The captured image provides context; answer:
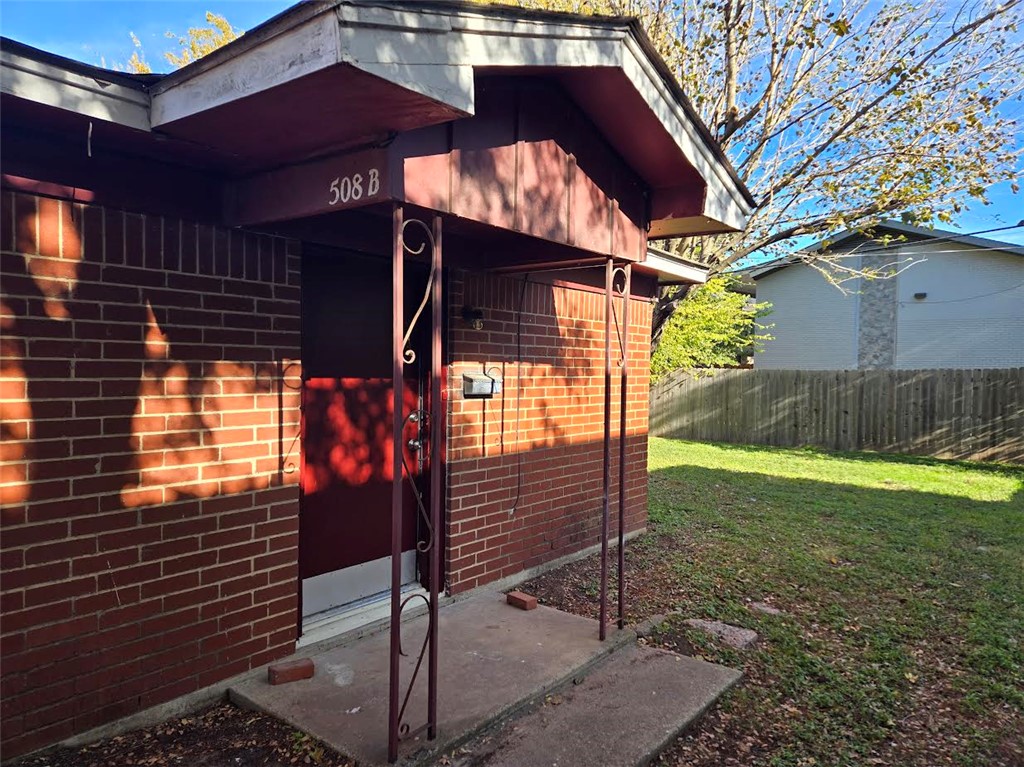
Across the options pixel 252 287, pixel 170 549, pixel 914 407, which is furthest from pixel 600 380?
pixel 914 407

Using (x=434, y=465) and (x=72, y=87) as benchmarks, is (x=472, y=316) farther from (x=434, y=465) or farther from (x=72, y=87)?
(x=72, y=87)

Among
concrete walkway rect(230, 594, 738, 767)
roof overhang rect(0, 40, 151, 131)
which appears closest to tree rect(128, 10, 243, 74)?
roof overhang rect(0, 40, 151, 131)

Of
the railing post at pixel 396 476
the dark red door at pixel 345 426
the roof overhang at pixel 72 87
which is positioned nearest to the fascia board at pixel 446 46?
the railing post at pixel 396 476

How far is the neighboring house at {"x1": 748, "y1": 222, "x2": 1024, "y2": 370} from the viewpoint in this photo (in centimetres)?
1579

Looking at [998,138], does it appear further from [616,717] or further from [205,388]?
[205,388]

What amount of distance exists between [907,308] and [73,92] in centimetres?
1950

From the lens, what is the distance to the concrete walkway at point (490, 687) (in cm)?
291

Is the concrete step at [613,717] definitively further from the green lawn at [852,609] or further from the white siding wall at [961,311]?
the white siding wall at [961,311]

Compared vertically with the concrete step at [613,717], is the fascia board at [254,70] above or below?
above

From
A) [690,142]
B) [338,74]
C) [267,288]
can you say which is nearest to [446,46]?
[338,74]

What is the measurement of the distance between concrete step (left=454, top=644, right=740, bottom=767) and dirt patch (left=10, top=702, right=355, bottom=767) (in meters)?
0.71

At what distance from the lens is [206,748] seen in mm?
2879

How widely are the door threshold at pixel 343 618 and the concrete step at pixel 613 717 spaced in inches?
44.5

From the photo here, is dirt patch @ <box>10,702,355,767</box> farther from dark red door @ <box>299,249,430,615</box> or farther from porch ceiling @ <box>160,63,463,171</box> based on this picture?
porch ceiling @ <box>160,63,463,171</box>
